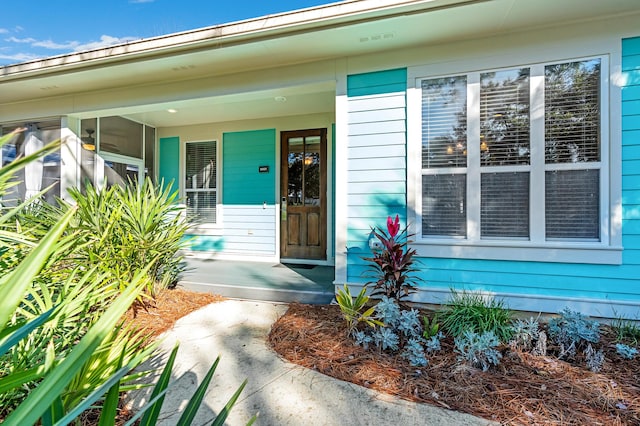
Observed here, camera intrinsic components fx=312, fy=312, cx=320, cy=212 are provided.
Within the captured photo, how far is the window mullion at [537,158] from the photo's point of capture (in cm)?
303

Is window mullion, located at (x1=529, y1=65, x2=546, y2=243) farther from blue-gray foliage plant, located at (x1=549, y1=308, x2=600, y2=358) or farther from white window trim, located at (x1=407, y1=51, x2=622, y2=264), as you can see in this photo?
blue-gray foliage plant, located at (x1=549, y1=308, x2=600, y2=358)

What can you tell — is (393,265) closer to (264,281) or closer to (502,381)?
(502,381)

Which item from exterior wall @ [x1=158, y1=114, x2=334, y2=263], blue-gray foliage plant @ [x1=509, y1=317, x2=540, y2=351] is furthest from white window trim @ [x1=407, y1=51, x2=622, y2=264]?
exterior wall @ [x1=158, y1=114, x2=334, y2=263]

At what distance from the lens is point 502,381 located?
207 cm

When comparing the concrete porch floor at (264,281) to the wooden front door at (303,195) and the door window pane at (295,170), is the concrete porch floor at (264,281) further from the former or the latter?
the door window pane at (295,170)

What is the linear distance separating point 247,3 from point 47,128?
152 inches

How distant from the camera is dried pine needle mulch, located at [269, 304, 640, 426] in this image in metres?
1.79

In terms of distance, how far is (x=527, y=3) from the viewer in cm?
264

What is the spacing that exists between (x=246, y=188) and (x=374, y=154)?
312 centimetres

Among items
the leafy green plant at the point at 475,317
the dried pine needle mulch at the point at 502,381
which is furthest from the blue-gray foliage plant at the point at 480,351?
the leafy green plant at the point at 475,317

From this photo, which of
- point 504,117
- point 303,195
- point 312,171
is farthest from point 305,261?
point 504,117

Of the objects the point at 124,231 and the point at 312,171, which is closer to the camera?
the point at 124,231

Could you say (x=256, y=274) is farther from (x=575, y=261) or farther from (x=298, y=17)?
(x=575, y=261)

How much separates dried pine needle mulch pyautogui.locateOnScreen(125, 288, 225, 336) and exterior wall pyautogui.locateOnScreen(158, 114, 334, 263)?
192cm
